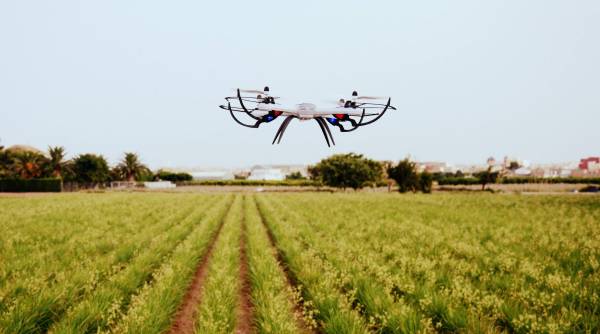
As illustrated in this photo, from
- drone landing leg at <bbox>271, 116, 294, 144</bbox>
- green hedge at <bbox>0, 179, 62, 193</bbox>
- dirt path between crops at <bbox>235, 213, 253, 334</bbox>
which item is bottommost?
dirt path between crops at <bbox>235, 213, 253, 334</bbox>

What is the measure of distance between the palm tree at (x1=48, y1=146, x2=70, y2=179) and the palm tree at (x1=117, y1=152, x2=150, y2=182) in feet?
48.4

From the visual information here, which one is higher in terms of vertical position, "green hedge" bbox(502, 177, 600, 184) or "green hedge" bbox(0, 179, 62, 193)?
"green hedge" bbox(0, 179, 62, 193)

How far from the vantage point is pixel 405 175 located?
6406cm

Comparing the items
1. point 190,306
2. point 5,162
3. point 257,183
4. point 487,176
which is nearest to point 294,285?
point 190,306

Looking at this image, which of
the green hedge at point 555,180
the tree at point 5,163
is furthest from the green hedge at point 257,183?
the green hedge at point 555,180

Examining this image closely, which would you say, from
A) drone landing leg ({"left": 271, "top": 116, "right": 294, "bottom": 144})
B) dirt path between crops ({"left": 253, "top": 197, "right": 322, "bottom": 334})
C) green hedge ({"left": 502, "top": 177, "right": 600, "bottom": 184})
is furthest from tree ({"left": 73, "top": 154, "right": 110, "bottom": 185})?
green hedge ({"left": 502, "top": 177, "right": 600, "bottom": 184})

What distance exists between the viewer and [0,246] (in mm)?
12234

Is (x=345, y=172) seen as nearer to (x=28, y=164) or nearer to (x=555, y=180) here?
(x=555, y=180)

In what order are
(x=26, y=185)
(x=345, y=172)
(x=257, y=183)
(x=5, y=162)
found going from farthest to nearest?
(x=257, y=183), (x=5, y=162), (x=345, y=172), (x=26, y=185)

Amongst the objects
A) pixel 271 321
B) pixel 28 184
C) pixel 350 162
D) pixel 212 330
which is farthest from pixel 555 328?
pixel 28 184

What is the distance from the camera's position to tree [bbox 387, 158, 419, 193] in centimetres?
6350

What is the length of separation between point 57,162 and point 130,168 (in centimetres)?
1737

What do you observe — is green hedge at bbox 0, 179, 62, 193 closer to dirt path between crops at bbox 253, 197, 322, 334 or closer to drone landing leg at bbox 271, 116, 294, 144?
dirt path between crops at bbox 253, 197, 322, 334

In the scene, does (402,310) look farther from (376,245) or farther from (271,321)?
(376,245)
